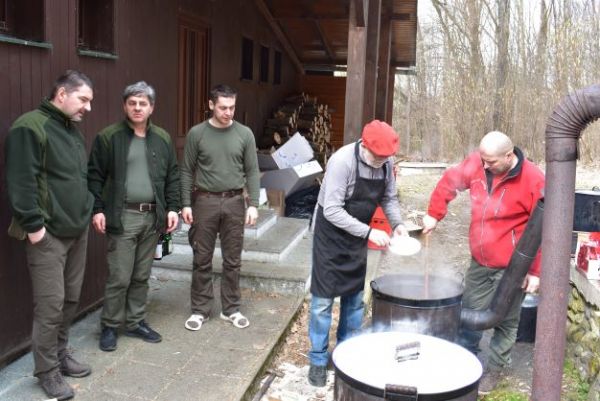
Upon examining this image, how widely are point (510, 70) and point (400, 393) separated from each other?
20.8 metres

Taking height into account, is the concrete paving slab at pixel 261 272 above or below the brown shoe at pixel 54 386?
above

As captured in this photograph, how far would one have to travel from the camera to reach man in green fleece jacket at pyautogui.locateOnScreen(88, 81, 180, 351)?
4.06 m

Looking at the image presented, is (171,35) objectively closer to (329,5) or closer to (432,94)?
(329,5)

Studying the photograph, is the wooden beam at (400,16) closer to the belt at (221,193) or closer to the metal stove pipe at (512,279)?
the belt at (221,193)

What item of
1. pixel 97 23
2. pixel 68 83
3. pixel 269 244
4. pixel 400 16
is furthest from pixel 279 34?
pixel 68 83

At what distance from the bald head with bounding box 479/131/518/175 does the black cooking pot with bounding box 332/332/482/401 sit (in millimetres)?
1370

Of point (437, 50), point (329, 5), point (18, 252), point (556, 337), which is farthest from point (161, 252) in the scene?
point (437, 50)

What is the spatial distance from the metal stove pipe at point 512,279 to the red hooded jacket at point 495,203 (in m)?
0.37

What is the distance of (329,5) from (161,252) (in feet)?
23.4

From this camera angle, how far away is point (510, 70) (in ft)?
69.9

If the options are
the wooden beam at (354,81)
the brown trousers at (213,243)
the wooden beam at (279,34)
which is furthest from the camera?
the wooden beam at (279,34)

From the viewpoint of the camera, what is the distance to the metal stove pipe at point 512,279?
3.53m

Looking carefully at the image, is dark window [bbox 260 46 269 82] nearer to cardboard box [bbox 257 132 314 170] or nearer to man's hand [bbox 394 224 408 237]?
cardboard box [bbox 257 132 314 170]

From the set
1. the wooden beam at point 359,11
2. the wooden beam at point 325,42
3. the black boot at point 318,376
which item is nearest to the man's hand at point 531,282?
the black boot at point 318,376
